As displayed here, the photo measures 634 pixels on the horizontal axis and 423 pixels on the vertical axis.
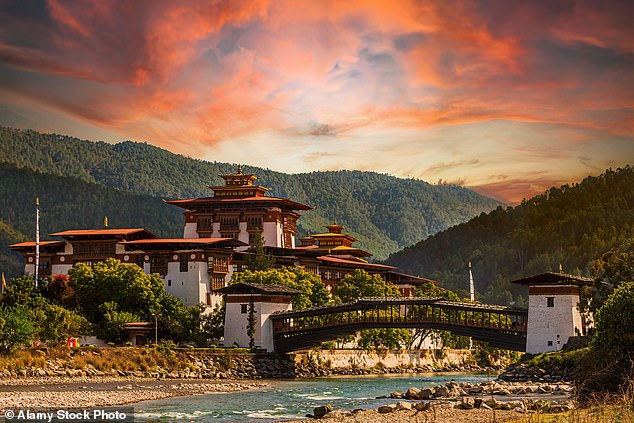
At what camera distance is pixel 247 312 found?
95.1 metres

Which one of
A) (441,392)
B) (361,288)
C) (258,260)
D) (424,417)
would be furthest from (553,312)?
(424,417)

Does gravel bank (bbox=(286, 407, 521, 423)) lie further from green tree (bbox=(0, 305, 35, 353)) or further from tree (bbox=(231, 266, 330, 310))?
tree (bbox=(231, 266, 330, 310))

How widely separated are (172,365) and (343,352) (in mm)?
23319

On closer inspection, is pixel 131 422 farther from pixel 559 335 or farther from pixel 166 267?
pixel 166 267

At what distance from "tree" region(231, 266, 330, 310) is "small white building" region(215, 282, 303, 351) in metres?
6.20

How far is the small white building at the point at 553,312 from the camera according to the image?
83.1 metres

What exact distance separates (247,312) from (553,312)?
27396mm

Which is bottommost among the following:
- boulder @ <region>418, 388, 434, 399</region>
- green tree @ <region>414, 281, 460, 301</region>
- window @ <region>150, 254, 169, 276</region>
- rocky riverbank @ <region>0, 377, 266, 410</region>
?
boulder @ <region>418, 388, 434, 399</region>

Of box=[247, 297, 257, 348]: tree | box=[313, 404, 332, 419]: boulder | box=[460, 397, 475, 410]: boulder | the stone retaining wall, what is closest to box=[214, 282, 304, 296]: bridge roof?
box=[247, 297, 257, 348]: tree

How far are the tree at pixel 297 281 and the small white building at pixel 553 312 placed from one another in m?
25.8

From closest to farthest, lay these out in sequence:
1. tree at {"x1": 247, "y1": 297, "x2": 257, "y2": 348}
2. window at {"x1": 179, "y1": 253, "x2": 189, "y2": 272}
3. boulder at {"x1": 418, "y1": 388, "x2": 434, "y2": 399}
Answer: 1. boulder at {"x1": 418, "y1": 388, "x2": 434, "y2": 399}
2. tree at {"x1": 247, "y1": 297, "x2": 257, "y2": 348}
3. window at {"x1": 179, "y1": 253, "x2": 189, "y2": 272}

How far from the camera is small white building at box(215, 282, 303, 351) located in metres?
94.7

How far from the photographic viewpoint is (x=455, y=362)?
119312 mm

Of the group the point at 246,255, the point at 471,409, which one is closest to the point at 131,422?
the point at 471,409
